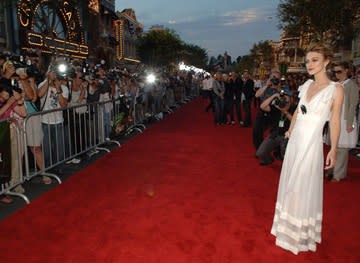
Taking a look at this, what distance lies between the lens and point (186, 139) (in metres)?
9.79

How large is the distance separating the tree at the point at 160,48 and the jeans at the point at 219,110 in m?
42.8

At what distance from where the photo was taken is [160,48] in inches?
2151

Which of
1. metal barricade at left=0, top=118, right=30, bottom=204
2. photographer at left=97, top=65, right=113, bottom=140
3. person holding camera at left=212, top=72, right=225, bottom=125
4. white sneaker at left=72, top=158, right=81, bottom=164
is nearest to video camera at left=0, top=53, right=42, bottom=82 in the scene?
metal barricade at left=0, top=118, right=30, bottom=204

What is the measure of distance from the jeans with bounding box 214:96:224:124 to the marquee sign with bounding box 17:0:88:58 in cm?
1039

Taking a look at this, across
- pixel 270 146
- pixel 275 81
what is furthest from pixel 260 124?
pixel 275 81

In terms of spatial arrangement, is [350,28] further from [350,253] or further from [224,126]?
[350,253]

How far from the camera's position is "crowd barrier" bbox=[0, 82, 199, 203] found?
514cm

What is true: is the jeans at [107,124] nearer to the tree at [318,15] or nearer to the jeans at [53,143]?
the jeans at [53,143]

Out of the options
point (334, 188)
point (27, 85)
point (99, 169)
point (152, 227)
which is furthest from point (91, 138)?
point (334, 188)

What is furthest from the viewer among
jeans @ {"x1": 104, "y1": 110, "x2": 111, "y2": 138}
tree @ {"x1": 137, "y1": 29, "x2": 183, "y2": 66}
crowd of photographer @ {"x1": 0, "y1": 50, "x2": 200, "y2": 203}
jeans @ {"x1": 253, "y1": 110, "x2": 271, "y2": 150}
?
tree @ {"x1": 137, "y1": 29, "x2": 183, "y2": 66}

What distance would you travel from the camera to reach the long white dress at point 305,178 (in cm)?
321

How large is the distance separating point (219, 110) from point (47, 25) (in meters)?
12.6

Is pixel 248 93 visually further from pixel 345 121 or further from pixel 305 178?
pixel 305 178

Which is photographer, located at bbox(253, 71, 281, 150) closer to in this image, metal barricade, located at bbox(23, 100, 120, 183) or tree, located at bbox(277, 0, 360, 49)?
metal barricade, located at bbox(23, 100, 120, 183)
